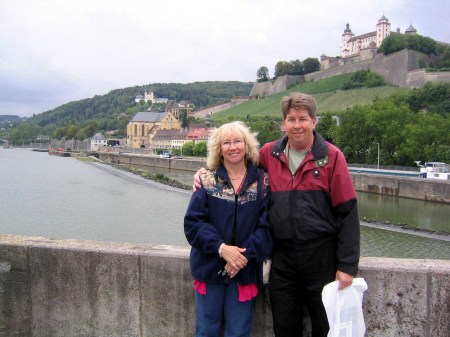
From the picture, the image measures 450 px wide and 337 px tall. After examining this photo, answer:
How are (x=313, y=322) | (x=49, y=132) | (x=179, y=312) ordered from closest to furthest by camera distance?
(x=313, y=322)
(x=179, y=312)
(x=49, y=132)

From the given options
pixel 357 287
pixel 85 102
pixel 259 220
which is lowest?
pixel 357 287

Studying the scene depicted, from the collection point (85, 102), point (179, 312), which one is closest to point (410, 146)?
point (179, 312)

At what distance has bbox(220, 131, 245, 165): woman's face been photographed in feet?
8.61

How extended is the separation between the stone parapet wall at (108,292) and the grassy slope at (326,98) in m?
62.6

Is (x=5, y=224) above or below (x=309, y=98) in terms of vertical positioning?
below

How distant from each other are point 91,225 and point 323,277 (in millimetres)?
19809

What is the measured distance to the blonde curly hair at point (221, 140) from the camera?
267 cm

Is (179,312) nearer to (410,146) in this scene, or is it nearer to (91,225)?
(91,225)

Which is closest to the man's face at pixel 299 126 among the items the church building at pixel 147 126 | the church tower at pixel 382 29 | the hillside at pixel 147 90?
the church building at pixel 147 126

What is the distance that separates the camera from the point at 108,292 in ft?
10.5

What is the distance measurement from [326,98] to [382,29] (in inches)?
1089

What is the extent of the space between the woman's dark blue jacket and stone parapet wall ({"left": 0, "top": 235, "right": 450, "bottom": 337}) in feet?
1.60

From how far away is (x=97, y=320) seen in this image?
10.6 feet

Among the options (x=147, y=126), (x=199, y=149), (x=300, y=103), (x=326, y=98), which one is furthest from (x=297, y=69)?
(x=300, y=103)
